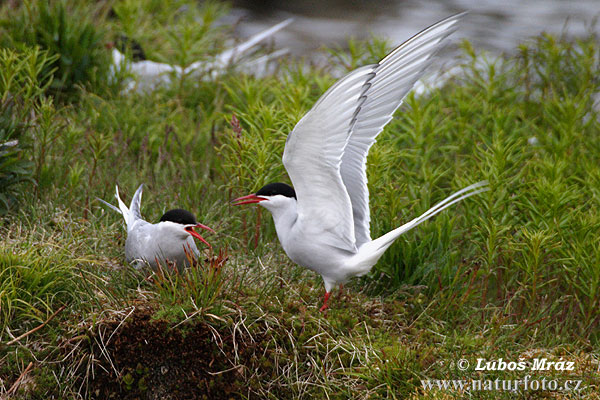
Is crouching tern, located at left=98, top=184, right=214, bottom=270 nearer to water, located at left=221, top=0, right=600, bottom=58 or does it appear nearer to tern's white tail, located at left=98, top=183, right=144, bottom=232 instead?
tern's white tail, located at left=98, top=183, right=144, bottom=232

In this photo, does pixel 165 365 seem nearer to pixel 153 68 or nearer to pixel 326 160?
pixel 326 160

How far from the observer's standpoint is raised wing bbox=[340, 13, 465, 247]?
129 inches

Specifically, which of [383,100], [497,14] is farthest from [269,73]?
[497,14]

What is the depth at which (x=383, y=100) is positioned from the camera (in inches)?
133

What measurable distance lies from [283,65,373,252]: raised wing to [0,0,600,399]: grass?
46 centimetres

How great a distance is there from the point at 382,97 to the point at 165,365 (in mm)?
1622

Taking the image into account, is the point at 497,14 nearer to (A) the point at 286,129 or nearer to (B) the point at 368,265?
(A) the point at 286,129

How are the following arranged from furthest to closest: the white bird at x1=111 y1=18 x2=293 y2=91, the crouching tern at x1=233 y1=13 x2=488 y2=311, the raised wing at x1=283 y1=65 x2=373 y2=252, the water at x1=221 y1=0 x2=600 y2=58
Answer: the water at x1=221 y1=0 x2=600 y2=58, the white bird at x1=111 y1=18 x2=293 y2=91, the crouching tern at x1=233 y1=13 x2=488 y2=311, the raised wing at x1=283 y1=65 x2=373 y2=252

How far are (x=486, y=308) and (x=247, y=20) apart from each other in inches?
317

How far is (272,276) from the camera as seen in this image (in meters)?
3.80

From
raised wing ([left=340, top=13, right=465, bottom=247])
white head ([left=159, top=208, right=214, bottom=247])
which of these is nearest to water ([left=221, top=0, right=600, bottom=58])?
raised wing ([left=340, top=13, right=465, bottom=247])

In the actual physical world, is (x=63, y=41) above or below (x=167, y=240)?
above

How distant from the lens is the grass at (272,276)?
129 inches

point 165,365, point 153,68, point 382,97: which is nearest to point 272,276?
point 165,365
